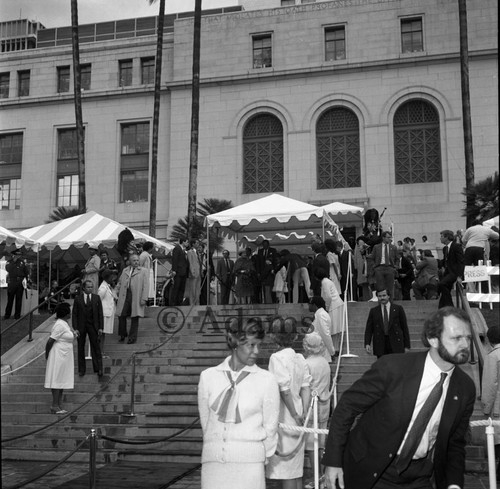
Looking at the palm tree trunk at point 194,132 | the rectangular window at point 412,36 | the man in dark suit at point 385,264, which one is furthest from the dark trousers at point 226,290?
the rectangular window at point 412,36

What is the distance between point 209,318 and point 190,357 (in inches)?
99.5

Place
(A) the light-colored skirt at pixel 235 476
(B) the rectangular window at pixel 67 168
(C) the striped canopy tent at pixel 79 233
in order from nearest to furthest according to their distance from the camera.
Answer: (A) the light-colored skirt at pixel 235 476
(C) the striped canopy tent at pixel 79 233
(B) the rectangular window at pixel 67 168

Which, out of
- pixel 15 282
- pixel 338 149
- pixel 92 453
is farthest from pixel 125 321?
pixel 338 149

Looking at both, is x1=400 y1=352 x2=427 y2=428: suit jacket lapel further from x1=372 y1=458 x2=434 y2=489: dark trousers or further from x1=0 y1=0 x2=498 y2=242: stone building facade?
x1=0 y1=0 x2=498 y2=242: stone building facade

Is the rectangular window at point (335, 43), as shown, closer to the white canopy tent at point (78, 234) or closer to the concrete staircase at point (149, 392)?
the white canopy tent at point (78, 234)

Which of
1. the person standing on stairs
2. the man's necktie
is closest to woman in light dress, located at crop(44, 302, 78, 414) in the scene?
the person standing on stairs

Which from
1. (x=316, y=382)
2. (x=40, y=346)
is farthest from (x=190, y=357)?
(x=316, y=382)

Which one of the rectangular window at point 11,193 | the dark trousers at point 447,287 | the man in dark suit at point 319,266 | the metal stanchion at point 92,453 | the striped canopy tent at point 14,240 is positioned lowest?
the metal stanchion at point 92,453

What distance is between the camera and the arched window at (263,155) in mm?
32594

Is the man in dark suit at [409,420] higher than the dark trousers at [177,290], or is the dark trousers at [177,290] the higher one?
the dark trousers at [177,290]

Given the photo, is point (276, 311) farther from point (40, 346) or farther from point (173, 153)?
point (173, 153)

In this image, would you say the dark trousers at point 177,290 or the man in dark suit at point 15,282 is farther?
the dark trousers at point 177,290

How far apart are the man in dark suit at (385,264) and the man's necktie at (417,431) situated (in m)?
11.1

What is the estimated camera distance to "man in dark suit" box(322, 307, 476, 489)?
366cm
